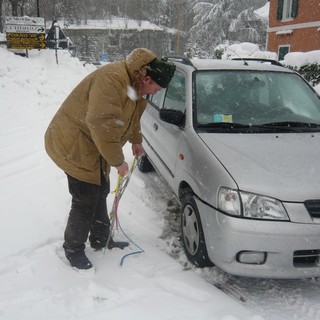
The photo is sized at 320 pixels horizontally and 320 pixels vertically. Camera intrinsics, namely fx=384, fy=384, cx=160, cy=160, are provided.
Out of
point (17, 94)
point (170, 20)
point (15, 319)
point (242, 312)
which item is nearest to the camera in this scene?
point (15, 319)

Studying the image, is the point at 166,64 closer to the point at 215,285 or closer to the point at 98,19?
the point at 215,285

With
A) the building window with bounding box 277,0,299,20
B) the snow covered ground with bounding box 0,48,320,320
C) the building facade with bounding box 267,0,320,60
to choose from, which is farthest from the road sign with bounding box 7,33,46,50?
the building window with bounding box 277,0,299,20

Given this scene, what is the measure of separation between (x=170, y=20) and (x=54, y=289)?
46.6 m

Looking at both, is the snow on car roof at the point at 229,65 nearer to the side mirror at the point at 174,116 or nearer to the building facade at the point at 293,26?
the side mirror at the point at 174,116

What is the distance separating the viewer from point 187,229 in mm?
3365

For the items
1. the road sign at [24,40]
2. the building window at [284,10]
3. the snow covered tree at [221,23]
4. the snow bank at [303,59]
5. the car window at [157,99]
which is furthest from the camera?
the snow covered tree at [221,23]

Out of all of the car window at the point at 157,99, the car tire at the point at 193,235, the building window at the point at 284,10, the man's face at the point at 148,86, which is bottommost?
the car tire at the point at 193,235

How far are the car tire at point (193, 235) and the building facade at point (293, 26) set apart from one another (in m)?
17.0

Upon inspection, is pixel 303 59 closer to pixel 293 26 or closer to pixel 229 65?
pixel 229 65

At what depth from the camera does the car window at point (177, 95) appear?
4117 millimetres

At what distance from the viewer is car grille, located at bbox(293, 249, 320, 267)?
272cm

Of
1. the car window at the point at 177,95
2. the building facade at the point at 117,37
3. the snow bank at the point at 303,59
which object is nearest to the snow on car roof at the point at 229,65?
the car window at the point at 177,95

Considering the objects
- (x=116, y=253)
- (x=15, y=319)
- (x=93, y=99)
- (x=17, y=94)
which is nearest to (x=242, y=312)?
(x=116, y=253)

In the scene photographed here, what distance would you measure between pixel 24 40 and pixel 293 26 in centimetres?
1308
